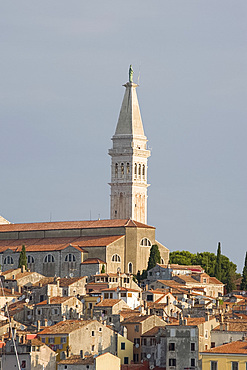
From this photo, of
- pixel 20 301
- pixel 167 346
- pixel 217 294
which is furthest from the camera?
pixel 217 294

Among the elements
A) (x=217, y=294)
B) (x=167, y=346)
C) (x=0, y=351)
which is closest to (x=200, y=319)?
(x=167, y=346)

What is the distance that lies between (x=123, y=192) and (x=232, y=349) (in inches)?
2315

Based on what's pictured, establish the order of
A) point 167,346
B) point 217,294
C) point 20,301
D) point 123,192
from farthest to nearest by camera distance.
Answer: point 123,192, point 217,294, point 20,301, point 167,346

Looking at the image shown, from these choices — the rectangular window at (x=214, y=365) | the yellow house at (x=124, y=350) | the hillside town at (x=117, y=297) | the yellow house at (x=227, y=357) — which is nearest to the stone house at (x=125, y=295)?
the hillside town at (x=117, y=297)

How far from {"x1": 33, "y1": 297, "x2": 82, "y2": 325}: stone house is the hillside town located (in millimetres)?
83

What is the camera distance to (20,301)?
92312 mm

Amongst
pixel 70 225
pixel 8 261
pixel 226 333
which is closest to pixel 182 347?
pixel 226 333

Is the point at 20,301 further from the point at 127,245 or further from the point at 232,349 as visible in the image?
the point at 232,349

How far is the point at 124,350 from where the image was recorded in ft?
252

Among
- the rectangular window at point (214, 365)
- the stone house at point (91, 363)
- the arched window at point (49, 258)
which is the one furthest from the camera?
the arched window at point (49, 258)

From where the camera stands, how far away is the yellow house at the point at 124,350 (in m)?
76.5

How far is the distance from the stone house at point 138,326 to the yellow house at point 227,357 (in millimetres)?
8508

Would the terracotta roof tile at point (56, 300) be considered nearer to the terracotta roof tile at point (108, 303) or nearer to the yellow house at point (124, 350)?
the terracotta roof tile at point (108, 303)

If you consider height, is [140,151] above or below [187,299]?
above
